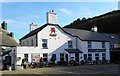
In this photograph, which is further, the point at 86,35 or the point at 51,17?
the point at 86,35

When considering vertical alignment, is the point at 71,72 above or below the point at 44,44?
below

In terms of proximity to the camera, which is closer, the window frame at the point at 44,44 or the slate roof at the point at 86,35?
the window frame at the point at 44,44

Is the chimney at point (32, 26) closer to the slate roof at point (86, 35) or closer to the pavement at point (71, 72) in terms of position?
the slate roof at point (86, 35)

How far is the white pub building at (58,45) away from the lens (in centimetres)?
3841

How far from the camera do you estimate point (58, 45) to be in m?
40.9

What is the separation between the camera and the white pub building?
3841 centimetres

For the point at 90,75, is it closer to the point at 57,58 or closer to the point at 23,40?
the point at 57,58

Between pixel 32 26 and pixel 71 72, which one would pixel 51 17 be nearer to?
pixel 32 26

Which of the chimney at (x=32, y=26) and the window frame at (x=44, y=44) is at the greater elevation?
the chimney at (x=32, y=26)

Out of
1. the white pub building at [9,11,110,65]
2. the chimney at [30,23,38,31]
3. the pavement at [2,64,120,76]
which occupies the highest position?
the chimney at [30,23,38,31]

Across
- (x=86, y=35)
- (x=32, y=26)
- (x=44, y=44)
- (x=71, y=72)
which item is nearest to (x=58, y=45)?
(x=44, y=44)

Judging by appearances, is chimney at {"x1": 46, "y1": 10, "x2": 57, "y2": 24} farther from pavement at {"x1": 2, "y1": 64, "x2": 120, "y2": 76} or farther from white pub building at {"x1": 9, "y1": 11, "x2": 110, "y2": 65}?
pavement at {"x1": 2, "y1": 64, "x2": 120, "y2": 76}

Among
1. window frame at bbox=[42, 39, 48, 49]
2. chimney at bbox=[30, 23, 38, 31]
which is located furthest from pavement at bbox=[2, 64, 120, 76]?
chimney at bbox=[30, 23, 38, 31]

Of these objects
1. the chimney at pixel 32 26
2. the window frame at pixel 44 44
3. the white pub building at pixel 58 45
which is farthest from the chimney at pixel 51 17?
the chimney at pixel 32 26
